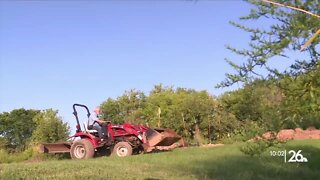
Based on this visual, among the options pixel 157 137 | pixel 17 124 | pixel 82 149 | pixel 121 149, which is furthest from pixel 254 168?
pixel 17 124

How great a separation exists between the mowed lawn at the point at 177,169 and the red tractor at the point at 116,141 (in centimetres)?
308

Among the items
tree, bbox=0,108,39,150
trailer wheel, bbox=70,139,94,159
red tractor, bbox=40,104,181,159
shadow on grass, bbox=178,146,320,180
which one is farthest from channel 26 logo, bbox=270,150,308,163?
tree, bbox=0,108,39,150

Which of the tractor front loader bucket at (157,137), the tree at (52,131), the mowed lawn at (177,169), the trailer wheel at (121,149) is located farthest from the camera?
the tree at (52,131)

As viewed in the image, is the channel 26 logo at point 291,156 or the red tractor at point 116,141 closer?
the channel 26 logo at point 291,156

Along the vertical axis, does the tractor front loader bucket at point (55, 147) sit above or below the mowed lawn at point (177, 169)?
above

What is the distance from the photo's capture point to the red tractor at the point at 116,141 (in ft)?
49.4

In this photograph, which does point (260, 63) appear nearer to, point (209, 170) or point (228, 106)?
point (209, 170)

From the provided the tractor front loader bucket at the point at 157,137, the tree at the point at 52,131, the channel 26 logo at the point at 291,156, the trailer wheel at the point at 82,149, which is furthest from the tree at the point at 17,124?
the channel 26 logo at the point at 291,156

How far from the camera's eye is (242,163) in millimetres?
10820

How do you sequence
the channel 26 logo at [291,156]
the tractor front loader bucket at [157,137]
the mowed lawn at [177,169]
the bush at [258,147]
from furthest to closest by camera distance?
A: the tractor front loader bucket at [157,137] < the channel 26 logo at [291,156] < the mowed lawn at [177,169] < the bush at [258,147]

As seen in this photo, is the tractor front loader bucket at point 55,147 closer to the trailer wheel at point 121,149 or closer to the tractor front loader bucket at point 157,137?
the trailer wheel at point 121,149

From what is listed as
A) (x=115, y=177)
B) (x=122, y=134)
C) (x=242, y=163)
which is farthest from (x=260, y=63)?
(x=122, y=134)

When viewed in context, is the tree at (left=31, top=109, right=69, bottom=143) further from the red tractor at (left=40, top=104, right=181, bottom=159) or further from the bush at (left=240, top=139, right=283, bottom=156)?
the bush at (left=240, top=139, right=283, bottom=156)

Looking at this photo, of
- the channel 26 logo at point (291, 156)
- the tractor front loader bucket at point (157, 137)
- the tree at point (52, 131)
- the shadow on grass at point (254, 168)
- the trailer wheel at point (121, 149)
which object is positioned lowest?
the shadow on grass at point (254, 168)
